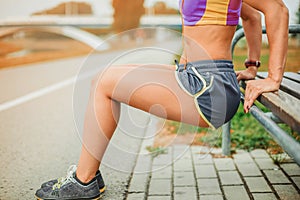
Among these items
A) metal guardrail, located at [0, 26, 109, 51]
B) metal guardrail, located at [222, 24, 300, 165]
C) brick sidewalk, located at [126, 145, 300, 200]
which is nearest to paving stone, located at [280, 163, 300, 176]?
brick sidewalk, located at [126, 145, 300, 200]

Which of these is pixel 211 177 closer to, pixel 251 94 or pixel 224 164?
pixel 224 164

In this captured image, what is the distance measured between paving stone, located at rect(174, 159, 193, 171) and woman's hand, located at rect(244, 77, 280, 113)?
1.16 meters

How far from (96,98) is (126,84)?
226mm

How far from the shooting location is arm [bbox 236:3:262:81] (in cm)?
318

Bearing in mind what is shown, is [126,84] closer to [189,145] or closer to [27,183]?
[27,183]

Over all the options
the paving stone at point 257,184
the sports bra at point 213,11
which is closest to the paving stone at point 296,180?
the paving stone at point 257,184

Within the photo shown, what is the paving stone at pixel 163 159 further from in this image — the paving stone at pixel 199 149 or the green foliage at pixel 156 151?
the paving stone at pixel 199 149

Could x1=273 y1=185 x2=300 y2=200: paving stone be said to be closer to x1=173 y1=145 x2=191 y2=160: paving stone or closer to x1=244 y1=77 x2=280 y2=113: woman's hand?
x1=244 y1=77 x2=280 y2=113: woman's hand

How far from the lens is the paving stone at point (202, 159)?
11.9ft

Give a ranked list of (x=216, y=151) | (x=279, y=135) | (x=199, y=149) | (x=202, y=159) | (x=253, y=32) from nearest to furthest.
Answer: (x=279, y=135), (x=253, y=32), (x=202, y=159), (x=216, y=151), (x=199, y=149)

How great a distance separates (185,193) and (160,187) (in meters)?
0.20

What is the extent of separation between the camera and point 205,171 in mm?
3420

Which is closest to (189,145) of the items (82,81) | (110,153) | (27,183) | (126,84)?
(110,153)

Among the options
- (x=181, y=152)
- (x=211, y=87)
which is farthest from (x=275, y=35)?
(x=181, y=152)
